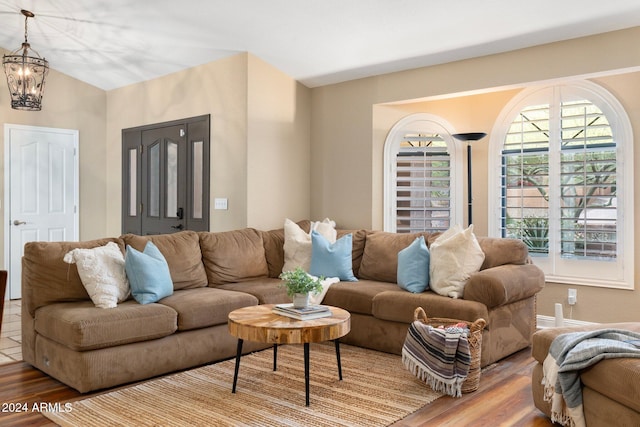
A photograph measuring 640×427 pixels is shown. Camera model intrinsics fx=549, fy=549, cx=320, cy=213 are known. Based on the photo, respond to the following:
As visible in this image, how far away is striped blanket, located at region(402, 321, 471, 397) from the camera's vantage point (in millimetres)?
3305

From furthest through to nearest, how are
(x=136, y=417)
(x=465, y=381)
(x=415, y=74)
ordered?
1. (x=415, y=74)
2. (x=465, y=381)
3. (x=136, y=417)

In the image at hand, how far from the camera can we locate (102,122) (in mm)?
7250

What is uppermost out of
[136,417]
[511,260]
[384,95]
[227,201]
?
[384,95]

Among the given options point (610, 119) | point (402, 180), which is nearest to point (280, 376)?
point (402, 180)

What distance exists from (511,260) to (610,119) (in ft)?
5.42

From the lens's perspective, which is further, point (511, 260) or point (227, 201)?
point (227, 201)

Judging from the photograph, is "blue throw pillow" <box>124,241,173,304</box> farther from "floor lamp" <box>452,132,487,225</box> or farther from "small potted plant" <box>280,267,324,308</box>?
"floor lamp" <box>452,132,487,225</box>

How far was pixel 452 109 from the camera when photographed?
5.86 meters

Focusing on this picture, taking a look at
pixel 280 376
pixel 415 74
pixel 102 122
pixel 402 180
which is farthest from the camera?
pixel 102 122

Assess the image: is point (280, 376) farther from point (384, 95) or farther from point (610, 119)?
point (610, 119)

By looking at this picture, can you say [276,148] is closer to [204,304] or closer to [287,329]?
[204,304]

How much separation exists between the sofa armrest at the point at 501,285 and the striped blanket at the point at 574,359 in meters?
0.91

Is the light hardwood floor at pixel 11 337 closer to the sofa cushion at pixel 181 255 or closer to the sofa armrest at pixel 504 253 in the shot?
the sofa cushion at pixel 181 255

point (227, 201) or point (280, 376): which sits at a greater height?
point (227, 201)
